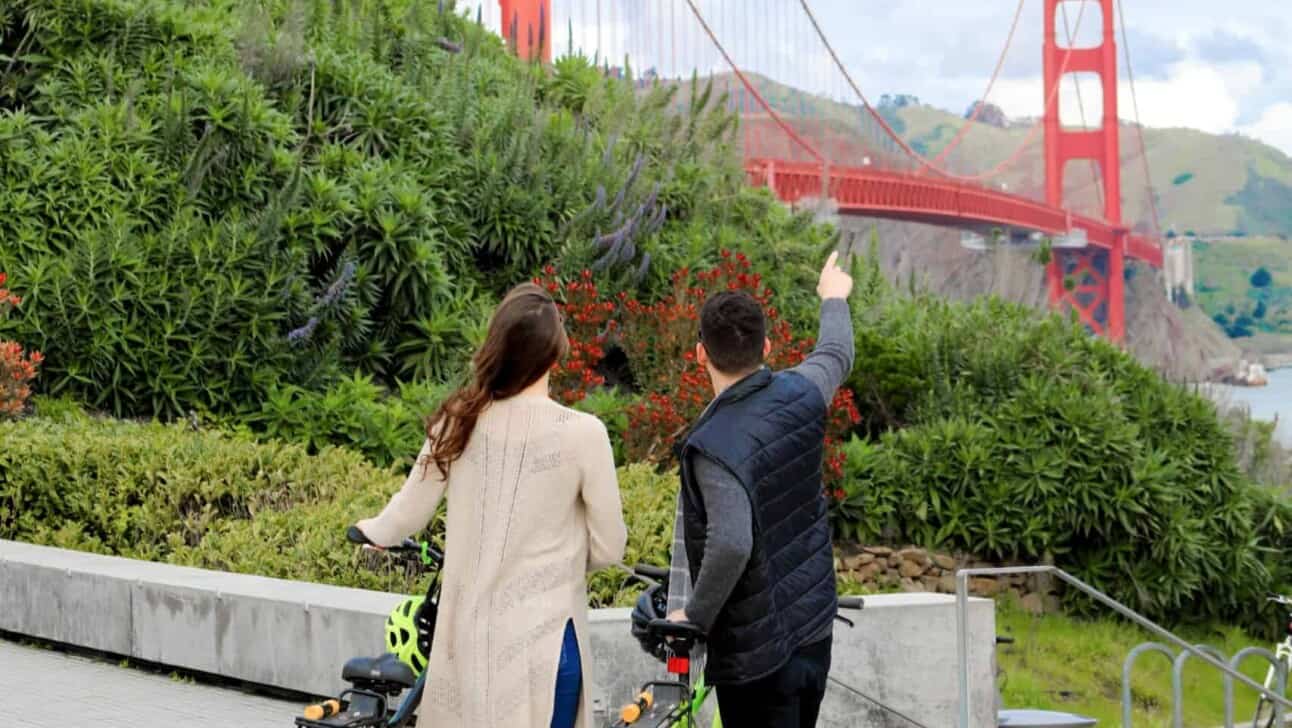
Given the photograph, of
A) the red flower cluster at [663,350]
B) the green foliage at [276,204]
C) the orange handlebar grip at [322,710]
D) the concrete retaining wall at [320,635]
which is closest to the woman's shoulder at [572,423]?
the orange handlebar grip at [322,710]

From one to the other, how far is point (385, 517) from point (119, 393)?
8815mm

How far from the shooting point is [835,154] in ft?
115

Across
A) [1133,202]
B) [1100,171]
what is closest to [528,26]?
[1100,171]

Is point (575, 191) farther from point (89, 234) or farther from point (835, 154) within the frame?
point (835, 154)

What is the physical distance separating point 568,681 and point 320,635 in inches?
113

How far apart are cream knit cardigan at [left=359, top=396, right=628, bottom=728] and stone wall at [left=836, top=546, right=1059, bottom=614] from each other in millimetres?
7580

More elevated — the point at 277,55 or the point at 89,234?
the point at 277,55

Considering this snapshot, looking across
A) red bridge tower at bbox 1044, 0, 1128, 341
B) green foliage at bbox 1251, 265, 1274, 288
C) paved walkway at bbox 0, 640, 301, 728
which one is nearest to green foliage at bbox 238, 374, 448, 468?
paved walkway at bbox 0, 640, 301, 728

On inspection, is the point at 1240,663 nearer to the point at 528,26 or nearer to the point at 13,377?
the point at 13,377

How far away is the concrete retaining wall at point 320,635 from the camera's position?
5809mm

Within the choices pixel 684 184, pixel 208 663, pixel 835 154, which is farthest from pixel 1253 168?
pixel 208 663

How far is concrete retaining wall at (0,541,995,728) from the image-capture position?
5.81m

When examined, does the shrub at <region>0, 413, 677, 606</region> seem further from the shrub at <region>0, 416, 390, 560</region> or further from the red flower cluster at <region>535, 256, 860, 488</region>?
the red flower cluster at <region>535, 256, 860, 488</region>

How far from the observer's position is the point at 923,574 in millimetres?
11273
